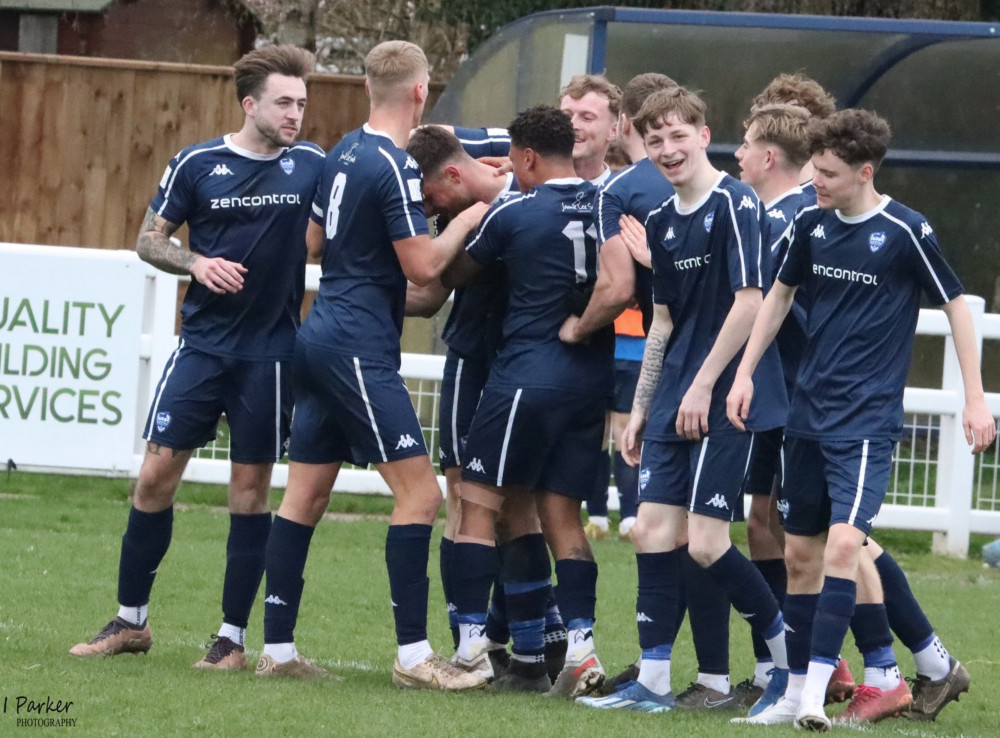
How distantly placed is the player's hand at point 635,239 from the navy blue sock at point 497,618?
143cm

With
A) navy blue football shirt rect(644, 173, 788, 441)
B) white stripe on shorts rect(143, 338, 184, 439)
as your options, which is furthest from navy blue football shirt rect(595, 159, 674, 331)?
white stripe on shorts rect(143, 338, 184, 439)

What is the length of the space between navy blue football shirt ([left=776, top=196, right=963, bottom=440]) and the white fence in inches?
196

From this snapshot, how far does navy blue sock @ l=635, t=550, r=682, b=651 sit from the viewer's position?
19.0 ft

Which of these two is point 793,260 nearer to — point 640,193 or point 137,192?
point 640,193

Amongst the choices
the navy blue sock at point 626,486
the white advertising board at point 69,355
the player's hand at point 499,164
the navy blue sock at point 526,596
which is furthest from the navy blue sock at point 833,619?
the white advertising board at point 69,355

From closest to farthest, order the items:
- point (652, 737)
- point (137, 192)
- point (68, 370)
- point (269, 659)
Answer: point (652, 737)
point (269, 659)
point (68, 370)
point (137, 192)

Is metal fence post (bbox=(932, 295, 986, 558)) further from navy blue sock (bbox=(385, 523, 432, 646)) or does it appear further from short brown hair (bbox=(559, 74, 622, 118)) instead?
navy blue sock (bbox=(385, 523, 432, 646))

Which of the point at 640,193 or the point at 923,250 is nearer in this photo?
the point at 923,250

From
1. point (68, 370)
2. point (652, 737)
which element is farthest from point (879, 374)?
point (68, 370)

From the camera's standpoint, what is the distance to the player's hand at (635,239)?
593cm

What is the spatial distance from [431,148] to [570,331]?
0.87m

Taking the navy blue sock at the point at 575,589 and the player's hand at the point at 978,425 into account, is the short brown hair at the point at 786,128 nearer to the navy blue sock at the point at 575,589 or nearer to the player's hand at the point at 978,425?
the player's hand at the point at 978,425

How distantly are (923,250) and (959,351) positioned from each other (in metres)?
0.36

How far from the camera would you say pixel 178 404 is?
245 inches
